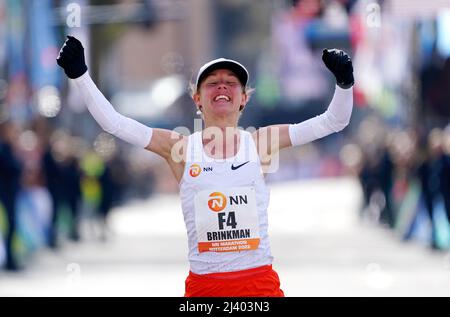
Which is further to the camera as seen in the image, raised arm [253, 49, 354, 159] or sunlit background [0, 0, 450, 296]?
sunlit background [0, 0, 450, 296]

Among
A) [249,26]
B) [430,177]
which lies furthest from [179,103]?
[430,177]

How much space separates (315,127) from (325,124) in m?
0.05

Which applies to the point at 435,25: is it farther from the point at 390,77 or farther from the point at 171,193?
the point at 171,193

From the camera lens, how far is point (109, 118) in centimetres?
614

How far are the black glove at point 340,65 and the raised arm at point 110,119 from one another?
811 mm

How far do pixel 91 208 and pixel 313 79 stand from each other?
4410 centimetres

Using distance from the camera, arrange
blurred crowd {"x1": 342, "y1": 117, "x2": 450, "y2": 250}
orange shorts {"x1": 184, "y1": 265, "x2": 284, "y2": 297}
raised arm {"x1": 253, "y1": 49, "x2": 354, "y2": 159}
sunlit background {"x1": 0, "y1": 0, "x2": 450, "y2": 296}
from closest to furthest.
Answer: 1. orange shorts {"x1": 184, "y1": 265, "x2": 284, "y2": 297}
2. raised arm {"x1": 253, "y1": 49, "x2": 354, "y2": 159}
3. sunlit background {"x1": 0, "y1": 0, "x2": 450, "y2": 296}
4. blurred crowd {"x1": 342, "y1": 117, "x2": 450, "y2": 250}

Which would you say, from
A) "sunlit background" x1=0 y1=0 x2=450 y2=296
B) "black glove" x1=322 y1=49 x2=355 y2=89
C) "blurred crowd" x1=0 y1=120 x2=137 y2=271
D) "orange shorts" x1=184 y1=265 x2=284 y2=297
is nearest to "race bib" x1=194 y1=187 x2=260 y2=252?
"orange shorts" x1=184 y1=265 x2=284 y2=297

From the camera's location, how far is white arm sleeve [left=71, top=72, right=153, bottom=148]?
6148mm

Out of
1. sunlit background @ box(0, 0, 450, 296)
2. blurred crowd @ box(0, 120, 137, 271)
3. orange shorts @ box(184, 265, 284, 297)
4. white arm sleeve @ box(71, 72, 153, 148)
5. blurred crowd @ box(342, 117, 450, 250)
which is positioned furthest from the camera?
blurred crowd @ box(342, 117, 450, 250)

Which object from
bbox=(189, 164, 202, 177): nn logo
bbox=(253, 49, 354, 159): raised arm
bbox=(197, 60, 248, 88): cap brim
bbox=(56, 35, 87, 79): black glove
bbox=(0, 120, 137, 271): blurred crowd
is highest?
bbox=(0, 120, 137, 271): blurred crowd

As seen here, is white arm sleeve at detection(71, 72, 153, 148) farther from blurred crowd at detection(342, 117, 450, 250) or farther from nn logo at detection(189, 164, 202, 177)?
blurred crowd at detection(342, 117, 450, 250)

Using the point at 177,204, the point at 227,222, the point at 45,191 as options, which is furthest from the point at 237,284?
the point at 177,204

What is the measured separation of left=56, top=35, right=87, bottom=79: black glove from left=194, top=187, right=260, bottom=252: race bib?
2.74ft
